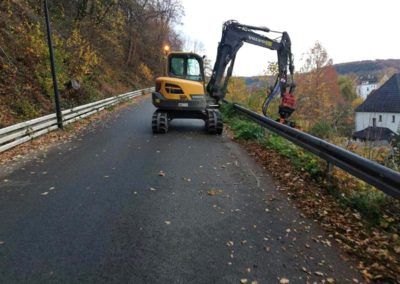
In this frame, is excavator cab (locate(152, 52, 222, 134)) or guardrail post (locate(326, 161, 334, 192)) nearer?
guardrail post (locate(326, 161, 334, 192))

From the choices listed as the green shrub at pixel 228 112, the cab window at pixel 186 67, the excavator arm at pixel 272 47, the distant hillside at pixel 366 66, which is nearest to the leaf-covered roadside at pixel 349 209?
the excavator arm at pixel 272 47

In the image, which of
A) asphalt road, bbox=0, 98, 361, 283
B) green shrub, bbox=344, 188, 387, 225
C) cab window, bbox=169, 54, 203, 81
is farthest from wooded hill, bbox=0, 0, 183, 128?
green shrub, bbox=344, 188, 387, 225

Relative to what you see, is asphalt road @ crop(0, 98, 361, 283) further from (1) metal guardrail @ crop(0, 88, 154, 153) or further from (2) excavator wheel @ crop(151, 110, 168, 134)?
(2) excavator wheel @ crop(151, 110, 168, 134)

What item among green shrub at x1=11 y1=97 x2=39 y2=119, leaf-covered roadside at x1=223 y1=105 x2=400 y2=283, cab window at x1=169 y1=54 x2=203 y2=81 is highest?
cab window at x1=169 y1=54 x2=203 y2=81

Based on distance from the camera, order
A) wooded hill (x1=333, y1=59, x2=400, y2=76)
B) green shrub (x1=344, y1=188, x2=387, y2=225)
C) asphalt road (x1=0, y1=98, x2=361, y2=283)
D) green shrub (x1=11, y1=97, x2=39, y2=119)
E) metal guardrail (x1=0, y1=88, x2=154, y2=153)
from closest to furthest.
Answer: asphalt road (x1=0, y1=98, x2=361, y2=283) → green shrub (x1=344, y1=188, x2=387, y2=225) → metal guardrail (x1=0, y1=88, x2=154, y2=153) → green shrub (x1=11, y1=97, x2=39, y2=119) → wooded hill (x1=333, y1=59, x2=400, y2=76)

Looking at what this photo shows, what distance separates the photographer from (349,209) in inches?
199

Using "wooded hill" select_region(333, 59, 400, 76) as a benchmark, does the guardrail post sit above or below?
below

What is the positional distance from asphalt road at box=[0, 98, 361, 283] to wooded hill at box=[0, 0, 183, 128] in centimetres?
586

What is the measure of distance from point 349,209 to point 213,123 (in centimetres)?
672

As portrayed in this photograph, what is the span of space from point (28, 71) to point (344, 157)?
13.9 meters

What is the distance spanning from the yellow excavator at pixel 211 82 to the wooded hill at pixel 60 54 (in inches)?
196

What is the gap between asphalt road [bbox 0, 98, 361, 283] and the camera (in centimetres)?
351

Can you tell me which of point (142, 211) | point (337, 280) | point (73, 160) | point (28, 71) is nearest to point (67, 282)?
point (142, 211)

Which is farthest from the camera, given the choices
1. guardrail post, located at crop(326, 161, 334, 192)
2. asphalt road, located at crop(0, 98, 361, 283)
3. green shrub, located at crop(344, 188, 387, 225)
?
guardrail post, located at crop(326, 161, 334, 192)
